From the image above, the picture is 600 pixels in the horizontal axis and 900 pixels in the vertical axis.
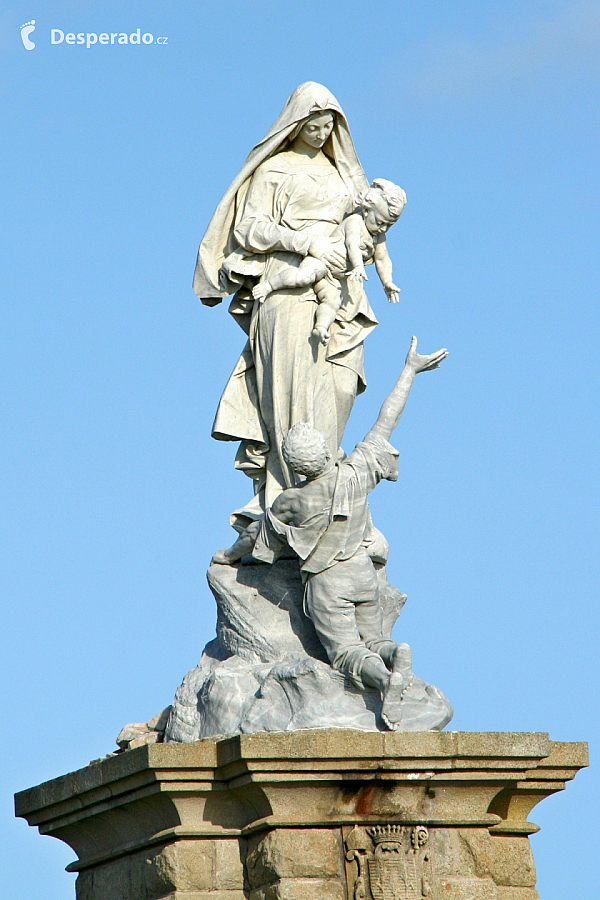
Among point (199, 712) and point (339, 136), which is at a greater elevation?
point (339, 136)

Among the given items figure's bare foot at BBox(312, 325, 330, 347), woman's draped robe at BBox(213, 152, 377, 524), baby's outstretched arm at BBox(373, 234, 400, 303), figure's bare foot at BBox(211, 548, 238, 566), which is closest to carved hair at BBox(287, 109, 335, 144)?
woman's draped robe at BBox(213, 152, 377, 524)

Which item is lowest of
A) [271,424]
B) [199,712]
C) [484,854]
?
[484,854]

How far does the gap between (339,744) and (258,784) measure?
0.52 metres

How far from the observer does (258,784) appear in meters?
10.9

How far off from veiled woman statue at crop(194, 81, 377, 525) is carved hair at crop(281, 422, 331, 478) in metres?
0.79

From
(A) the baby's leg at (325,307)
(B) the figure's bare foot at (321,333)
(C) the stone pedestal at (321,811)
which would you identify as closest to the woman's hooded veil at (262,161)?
(A) the baby's leg at (325,307)

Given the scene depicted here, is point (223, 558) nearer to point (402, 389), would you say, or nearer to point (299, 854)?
point (402, 389)

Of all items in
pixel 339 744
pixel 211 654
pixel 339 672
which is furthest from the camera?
pixel 211 654

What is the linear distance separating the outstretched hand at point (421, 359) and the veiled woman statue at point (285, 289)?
1.20 feet

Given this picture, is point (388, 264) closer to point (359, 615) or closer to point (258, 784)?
point (359, 615)

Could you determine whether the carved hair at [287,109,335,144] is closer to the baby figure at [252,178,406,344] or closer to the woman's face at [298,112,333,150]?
the woman's face at [298,112,333,150]

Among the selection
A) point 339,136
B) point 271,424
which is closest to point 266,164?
point 339,136

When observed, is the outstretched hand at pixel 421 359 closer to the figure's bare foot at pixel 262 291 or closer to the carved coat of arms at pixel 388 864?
the figure's bare foot at pixel 262 291

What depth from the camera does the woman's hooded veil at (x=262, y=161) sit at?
13.3m
